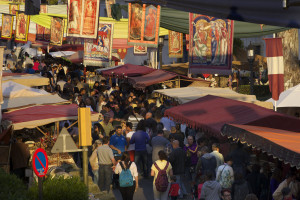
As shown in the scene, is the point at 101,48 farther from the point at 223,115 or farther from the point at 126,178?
the point at 126,178

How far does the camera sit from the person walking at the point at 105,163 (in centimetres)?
1502

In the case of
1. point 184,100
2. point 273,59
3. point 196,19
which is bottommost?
point 184,100

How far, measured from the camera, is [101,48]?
28.2 meters

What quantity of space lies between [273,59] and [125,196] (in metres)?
7.15

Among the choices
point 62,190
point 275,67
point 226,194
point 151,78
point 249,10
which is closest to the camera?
point 249,10

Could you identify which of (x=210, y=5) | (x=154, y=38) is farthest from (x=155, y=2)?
(x=154, y=38)

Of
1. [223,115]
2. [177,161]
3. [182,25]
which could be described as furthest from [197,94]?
[177,161]

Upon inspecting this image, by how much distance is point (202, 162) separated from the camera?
14.0 metres

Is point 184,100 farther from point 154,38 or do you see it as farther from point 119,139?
point 119,139

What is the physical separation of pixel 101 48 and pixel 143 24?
967cm

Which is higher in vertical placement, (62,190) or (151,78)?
(151,78)

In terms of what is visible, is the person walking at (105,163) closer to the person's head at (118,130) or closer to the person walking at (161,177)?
the person's head at (118,130)

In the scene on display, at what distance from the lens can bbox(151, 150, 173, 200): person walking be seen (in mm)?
13352

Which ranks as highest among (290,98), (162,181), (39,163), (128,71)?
(128,71)
